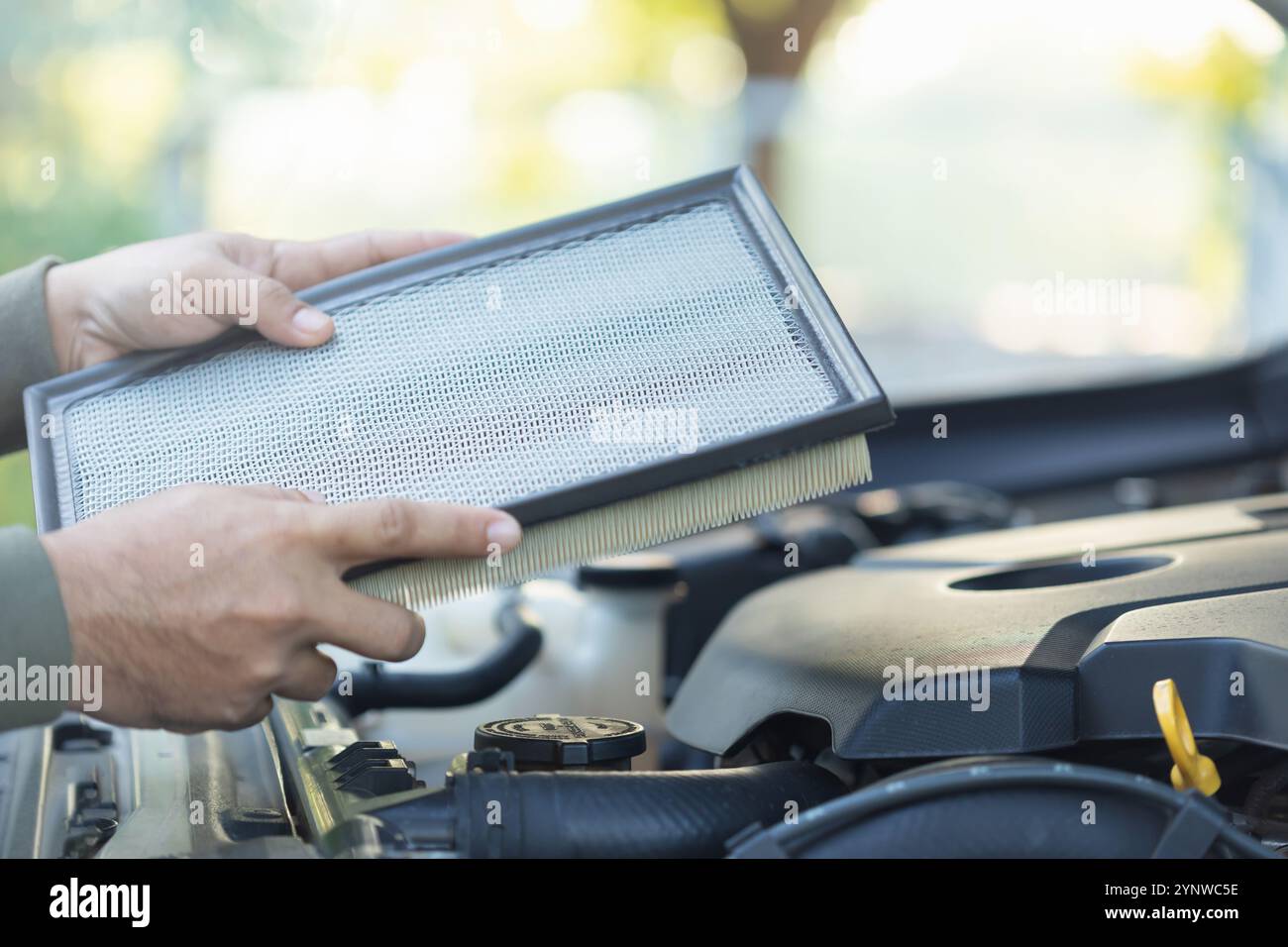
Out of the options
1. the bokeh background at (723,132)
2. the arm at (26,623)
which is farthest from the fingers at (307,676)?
the bokeh background at (723,132)

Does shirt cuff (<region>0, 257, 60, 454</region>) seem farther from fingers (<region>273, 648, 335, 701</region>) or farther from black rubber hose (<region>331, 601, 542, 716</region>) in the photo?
fingers (<region>273, 648, 335, 701</region>)

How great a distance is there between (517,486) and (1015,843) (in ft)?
1.15

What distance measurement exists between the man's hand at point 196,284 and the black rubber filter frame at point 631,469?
3cm

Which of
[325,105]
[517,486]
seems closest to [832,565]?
[517,486]

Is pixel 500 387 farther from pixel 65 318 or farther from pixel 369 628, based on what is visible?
pixel 65 318

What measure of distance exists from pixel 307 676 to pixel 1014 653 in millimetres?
447

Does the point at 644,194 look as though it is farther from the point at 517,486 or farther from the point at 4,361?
the point at 4,361

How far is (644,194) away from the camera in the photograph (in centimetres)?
96

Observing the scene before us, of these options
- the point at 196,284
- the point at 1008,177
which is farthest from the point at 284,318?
the point at 1008,177

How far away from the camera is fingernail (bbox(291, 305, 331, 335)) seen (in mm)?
922

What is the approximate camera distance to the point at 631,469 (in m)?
0.76
